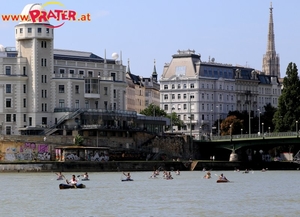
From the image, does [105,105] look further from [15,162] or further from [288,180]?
[288,180]

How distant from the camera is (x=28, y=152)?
145 m

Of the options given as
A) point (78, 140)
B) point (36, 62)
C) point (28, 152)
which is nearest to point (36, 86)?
point (36, 62)

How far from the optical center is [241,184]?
375 ft

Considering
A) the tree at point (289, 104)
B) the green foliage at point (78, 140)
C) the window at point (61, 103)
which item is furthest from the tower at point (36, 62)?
the tree at point (289, 104)

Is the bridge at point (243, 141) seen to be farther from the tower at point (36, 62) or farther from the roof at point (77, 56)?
the tower at point (36, 62)

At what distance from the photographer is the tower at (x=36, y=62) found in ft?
509

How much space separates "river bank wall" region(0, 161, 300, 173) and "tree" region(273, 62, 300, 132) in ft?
28.6

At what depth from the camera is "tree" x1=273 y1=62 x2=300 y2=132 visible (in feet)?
569

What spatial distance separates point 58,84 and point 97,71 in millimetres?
9123

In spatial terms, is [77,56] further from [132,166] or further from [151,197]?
[151,197]

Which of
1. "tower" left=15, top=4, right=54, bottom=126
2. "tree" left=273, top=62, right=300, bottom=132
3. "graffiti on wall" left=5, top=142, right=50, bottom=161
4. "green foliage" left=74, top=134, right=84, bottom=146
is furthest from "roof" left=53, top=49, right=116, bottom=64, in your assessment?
"tree" left=273, top=62, right=300, bottom=132

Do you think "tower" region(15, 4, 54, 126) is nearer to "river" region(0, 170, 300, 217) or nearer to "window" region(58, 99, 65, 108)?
"window" region(58, 99, 65, 108)

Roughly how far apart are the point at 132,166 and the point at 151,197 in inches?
2021

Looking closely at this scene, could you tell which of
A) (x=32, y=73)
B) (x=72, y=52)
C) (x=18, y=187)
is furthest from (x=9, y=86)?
(x=18, y=187)
